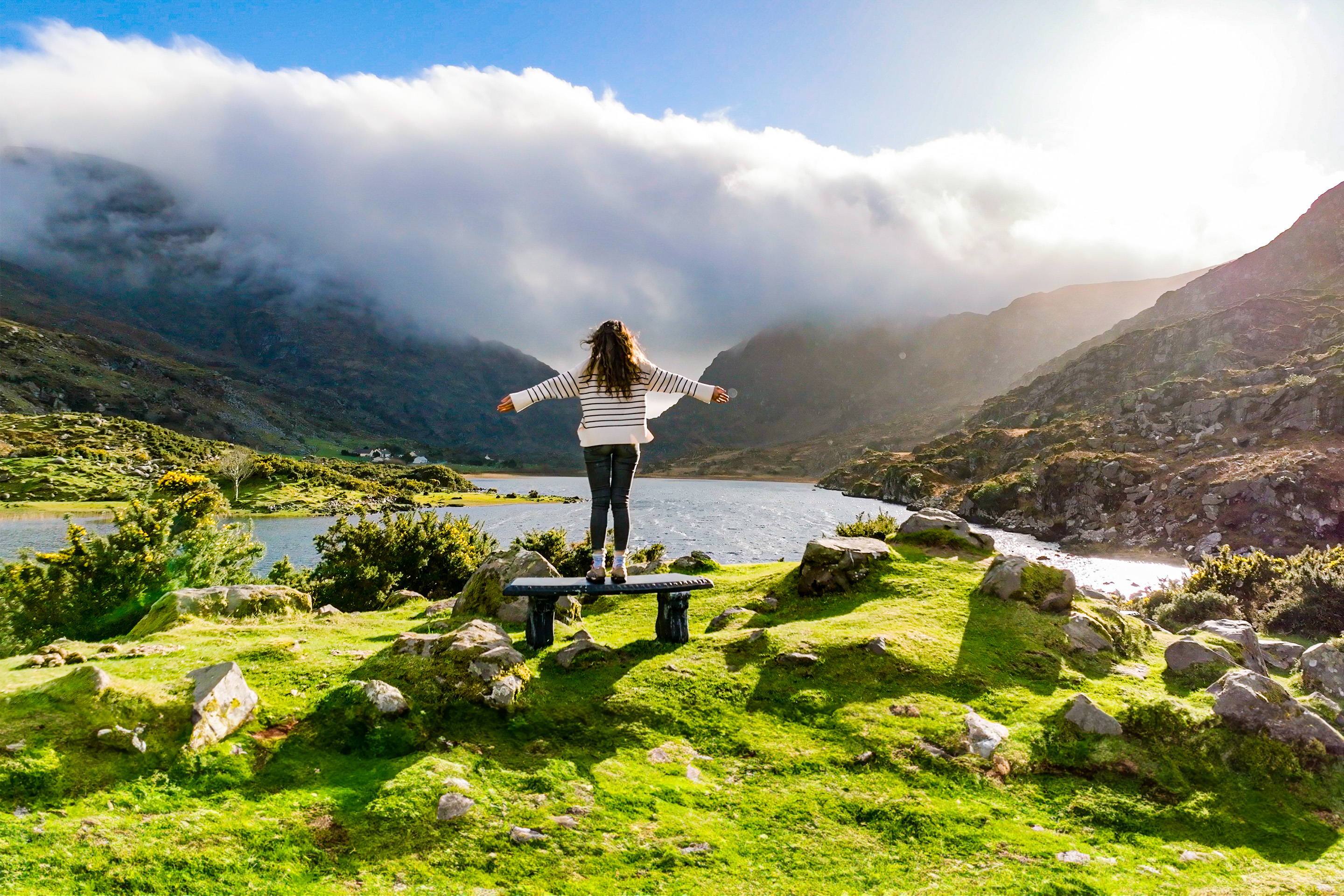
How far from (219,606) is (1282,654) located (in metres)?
21.4

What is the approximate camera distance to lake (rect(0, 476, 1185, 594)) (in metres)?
61.2

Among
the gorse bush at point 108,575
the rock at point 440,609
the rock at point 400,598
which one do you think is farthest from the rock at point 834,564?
the gorse bush at point 108,575

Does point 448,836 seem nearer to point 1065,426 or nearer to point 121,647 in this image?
point 121,647

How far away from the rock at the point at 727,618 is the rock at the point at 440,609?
17.7ft

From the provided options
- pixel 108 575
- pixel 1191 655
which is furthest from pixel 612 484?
pixel 108 575

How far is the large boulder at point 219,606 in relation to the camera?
478 inches

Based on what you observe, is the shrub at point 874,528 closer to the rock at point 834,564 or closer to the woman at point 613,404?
the rock at point 834,564

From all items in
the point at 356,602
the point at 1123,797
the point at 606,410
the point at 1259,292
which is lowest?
the point at 356,602

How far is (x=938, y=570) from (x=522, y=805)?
11.1 m

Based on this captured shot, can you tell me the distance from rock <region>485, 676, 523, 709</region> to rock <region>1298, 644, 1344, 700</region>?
39.1ft

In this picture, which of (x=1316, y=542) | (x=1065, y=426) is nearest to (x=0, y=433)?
(x=1316, y=542)

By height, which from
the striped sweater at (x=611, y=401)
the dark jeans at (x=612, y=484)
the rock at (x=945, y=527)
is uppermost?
the striped sweater at (x=611, y=401)

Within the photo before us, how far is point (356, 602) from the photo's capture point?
25016mm

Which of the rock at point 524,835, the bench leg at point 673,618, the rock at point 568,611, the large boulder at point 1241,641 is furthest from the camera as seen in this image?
the rock at point 568,611
